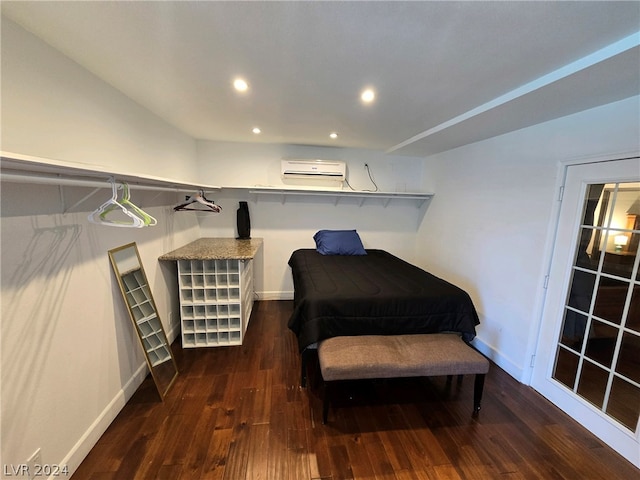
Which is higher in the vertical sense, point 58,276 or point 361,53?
point 361,53

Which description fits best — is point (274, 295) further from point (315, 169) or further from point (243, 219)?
point (315, 169)

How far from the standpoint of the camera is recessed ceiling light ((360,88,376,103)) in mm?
1736

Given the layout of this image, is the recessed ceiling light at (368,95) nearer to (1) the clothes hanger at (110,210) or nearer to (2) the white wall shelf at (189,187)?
(2) the white wall shelf at (189,187)

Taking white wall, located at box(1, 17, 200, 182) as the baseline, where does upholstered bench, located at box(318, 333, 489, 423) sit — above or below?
below

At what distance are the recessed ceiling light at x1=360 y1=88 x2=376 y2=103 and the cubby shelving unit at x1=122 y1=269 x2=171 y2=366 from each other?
84.1 inches

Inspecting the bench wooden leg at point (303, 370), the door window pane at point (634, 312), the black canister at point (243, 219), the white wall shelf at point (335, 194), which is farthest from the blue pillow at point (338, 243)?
the door window pane at point (634, 312)

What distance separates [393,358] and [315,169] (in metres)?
2.58

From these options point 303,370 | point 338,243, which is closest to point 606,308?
point 303,370

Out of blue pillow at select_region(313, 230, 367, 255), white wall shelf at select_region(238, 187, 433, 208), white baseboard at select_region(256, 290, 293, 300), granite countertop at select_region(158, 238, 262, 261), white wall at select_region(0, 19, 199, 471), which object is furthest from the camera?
white baseboard at select_region(256, 290, 293, 300)

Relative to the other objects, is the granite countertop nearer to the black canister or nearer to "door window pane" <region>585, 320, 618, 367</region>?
the black canister

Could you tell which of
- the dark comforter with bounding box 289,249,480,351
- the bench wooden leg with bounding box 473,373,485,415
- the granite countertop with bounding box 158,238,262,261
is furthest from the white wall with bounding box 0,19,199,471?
the bench wooden leg with bounding box 473,373,485,415

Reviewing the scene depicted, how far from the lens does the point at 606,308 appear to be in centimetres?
168

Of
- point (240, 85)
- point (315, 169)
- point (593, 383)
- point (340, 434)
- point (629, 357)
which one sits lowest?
point (340, 434)

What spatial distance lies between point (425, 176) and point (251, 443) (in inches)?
146
